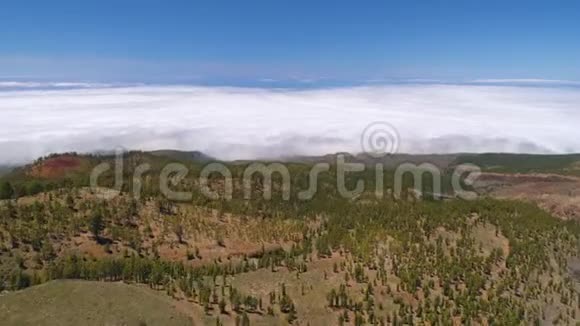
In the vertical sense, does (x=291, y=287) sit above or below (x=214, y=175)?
below

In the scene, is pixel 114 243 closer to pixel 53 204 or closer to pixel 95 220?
pixel 95 220

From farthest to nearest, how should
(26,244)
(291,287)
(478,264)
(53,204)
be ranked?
(53,204) < (478,264) < (26,244) < (291,287)

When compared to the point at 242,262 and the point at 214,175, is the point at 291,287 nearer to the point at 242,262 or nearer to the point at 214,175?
the point at 242,262

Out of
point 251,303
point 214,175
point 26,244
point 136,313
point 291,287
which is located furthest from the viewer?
point 214,175

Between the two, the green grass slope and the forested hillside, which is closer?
the green grass slope

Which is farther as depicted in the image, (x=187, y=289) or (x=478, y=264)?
(x=478, y=264)

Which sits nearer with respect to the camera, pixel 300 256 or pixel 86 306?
pixel 86 306

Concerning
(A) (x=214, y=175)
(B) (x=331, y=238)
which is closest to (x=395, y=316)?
(B) (x=331, y=238)

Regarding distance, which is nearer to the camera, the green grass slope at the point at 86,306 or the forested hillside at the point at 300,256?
the green grass slope at the point at 86,306
